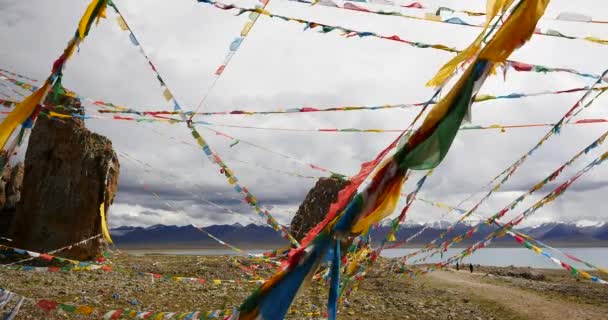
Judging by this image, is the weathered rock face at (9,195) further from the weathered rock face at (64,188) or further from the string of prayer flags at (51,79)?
the string of prayer flags at (51,79)

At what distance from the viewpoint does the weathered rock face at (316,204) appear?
1855 cm

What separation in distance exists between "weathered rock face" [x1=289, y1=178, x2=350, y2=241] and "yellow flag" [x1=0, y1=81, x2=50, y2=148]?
15276mm

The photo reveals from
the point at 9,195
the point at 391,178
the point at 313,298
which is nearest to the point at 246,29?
the point at 391,178

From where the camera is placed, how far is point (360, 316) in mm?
10203

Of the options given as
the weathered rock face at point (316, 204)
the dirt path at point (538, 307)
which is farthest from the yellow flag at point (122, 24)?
the weathered rock face at point (316, 204)

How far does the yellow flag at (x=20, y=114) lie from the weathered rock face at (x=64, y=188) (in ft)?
43.2

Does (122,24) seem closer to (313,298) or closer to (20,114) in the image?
(20,114)

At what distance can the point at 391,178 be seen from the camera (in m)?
2.20

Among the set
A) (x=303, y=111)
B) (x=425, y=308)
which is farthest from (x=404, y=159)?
(x=425, y=308)

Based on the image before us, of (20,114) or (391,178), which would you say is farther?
→ (20,114)

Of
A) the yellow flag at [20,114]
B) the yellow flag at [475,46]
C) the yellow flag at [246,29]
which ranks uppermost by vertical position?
the yellow flag at [246,29]

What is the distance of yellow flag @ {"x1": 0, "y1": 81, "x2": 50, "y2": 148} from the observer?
340cm

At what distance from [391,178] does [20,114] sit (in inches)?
119

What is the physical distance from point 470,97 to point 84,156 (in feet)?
55.4
